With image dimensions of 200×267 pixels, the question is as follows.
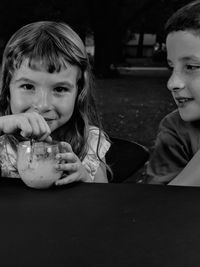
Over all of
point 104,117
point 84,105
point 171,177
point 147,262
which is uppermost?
point 147,262

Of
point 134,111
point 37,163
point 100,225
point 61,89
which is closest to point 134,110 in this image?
point 134,111

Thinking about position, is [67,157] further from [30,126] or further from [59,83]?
[59,83]

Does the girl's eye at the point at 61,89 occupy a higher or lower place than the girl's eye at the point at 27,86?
lower

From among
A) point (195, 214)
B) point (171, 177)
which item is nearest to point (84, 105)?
point (171, 177)

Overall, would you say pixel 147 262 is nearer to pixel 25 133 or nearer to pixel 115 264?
pixel 115 264

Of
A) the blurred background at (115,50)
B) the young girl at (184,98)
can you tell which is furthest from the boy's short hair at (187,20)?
the blurred background at (115,50)

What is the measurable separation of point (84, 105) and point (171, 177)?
47 centimetres

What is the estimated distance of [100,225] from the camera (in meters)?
0.89

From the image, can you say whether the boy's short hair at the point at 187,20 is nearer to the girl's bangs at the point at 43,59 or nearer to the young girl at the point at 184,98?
the young girl at the point at 184,98

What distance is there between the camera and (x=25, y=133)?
117 cm

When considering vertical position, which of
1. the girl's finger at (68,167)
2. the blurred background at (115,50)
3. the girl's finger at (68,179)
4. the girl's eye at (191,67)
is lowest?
the blurred background at (115,50)

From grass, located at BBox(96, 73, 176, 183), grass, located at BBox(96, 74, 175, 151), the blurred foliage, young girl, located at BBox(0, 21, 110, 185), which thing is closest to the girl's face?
young girl, located at BBox(0, 21, 110, 185)

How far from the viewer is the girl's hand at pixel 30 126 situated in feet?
3.78

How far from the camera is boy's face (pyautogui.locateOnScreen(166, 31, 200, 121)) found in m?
1.33
